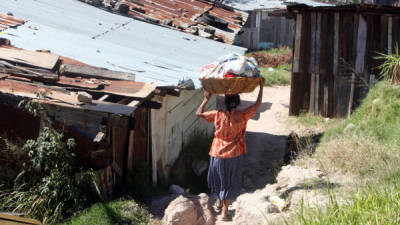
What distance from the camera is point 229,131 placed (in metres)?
5.58

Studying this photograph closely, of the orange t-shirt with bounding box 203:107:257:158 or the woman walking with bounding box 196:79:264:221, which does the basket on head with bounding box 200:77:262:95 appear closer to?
the woman walking with bounding box 196:79:264:221

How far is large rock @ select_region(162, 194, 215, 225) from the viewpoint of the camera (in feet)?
17.9

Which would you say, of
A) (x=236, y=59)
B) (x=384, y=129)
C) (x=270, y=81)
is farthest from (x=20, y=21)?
(x=270, y=81)

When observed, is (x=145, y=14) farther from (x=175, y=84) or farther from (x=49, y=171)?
(x=49, y=171)

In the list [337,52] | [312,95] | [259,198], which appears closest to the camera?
[259,198]

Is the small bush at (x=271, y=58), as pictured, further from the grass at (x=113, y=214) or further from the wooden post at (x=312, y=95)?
the grass at (x=113, y=214)

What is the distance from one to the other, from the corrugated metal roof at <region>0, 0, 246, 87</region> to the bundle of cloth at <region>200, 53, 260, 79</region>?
36.8 inches

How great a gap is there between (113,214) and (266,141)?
6608 mm

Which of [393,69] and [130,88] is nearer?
[130,88]

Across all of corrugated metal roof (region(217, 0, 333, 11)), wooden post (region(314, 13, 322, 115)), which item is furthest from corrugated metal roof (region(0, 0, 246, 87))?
corrugated metal roof (region(217, 0, 333, 11))

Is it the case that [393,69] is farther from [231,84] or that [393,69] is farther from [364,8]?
[231,84]

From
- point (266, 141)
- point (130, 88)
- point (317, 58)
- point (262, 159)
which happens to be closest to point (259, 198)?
point (130, 88)

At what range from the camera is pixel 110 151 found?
19.6 ft

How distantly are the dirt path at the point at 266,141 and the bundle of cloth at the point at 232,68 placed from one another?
5.86ft
